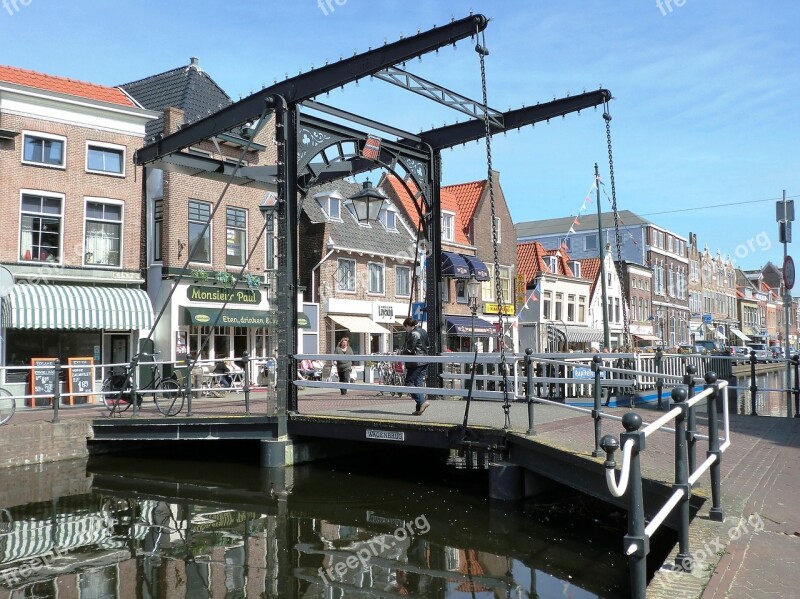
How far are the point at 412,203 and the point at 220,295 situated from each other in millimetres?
13018

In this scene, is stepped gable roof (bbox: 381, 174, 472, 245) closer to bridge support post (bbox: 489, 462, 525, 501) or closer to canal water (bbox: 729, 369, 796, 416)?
canal water (bbox: 729, 369, 796, 416)

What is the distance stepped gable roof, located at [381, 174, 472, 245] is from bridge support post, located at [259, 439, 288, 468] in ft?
68.4

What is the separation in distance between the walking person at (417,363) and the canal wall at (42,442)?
5.92 meters

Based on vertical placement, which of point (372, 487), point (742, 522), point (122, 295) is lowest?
point (372, 487)

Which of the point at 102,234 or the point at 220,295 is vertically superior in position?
the point at 102,234

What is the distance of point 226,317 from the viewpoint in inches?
896

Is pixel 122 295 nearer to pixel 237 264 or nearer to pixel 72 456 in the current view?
pixel 237 264

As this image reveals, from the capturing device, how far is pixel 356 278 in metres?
28.9

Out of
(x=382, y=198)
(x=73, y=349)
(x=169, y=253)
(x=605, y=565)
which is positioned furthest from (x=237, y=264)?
(x=605, y=565)

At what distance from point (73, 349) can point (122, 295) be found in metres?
1.97

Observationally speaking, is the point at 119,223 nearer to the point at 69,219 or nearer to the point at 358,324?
the point at 69,219

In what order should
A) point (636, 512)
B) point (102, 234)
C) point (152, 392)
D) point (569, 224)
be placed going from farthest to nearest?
point (569, 224) < point (102, 234) < point (152, 392) < point (636, 512)

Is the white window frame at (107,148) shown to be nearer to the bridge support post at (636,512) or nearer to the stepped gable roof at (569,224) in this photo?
the bridge support post at (636,512)

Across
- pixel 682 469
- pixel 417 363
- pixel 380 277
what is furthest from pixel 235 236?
pixel 682 469
